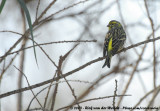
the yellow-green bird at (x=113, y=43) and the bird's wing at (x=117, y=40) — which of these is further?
the bird's wing at (x=117, y=40)

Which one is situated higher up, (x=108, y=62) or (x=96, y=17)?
(x=96, y=17)

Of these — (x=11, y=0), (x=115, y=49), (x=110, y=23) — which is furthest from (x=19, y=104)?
(x=11, y=0)

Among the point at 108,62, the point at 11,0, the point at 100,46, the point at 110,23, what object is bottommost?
the point at 108,62

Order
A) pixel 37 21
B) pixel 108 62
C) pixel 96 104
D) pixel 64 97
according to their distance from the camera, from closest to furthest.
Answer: pixel 37 21, pixel 108 62, pixel 96 104, pixel 64 97

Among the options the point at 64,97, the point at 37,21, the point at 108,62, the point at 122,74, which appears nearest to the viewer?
the point at 37,21

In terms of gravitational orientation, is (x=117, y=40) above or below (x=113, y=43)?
above

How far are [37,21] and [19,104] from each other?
1370 mm

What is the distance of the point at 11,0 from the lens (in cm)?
823

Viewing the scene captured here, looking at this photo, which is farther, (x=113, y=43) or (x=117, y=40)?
(x=117, y=40)

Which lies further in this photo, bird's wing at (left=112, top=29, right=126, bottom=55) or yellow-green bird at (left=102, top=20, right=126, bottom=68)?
bird's wing at (left=112, top=29, right=126, bottom=55)

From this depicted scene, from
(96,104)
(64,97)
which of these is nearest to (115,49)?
(96,104)

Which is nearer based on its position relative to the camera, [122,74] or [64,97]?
[122,74]

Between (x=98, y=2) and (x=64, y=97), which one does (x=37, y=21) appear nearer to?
(x=98, y=2)

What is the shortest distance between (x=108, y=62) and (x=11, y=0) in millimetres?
4603
